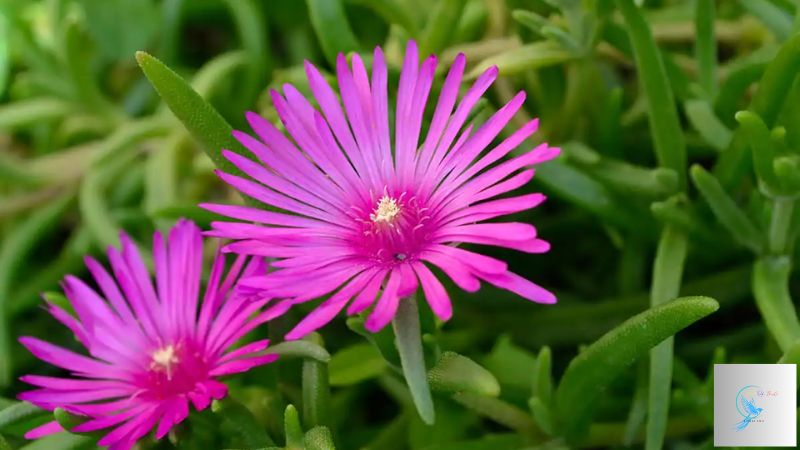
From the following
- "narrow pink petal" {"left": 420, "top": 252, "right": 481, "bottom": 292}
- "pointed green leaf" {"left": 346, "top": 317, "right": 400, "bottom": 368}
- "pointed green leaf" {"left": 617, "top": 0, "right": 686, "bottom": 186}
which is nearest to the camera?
"narrow pink petal" {"left": 420, "top": 252, "right": 481, "bottom": 292}

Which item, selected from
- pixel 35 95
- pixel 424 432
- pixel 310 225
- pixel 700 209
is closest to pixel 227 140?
pixel 310 225

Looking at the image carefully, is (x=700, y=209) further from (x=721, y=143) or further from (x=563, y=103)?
(x=563, y=103)

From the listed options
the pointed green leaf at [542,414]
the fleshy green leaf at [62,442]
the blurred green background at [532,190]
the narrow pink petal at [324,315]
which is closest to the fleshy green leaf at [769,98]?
the blurred green background at [532,190]

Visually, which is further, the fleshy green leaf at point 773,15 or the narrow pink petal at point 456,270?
the fleshy green leaf at point 773,15

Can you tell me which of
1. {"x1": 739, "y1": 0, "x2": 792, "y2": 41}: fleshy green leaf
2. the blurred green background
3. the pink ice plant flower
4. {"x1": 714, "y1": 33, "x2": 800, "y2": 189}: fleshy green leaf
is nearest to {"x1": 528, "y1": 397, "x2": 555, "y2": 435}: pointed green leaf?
the blurred green background

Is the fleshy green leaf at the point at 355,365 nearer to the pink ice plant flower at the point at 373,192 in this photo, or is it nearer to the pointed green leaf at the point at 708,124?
the pink ice plant flower at the point at 373,192

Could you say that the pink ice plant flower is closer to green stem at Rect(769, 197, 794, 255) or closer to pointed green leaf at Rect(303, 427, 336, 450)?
pointed green leaf at Rect(303, 427, 336, 450)
